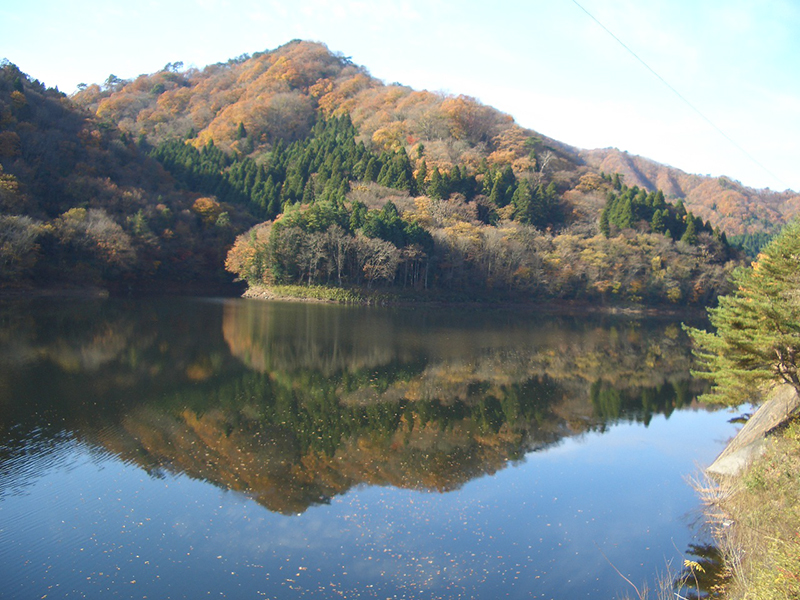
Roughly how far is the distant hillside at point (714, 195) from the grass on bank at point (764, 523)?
84872mm

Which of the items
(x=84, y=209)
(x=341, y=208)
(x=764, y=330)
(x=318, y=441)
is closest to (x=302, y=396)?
(x=318, y=441)

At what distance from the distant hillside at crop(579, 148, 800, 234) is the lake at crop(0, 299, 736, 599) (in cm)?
7916

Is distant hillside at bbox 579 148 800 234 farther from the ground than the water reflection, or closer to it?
farther from the ground

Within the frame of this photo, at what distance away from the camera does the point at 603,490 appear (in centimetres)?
1106

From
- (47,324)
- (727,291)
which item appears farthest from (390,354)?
(727,291)

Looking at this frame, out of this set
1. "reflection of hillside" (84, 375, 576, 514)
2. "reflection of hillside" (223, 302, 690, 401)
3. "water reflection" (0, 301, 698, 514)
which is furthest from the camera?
"reflection of hillside" (223, 302, 690, 401)

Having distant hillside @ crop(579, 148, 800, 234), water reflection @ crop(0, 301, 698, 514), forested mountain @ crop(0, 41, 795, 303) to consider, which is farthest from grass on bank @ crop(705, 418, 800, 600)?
distant hillside @ crop(579, 148, 800, 234)

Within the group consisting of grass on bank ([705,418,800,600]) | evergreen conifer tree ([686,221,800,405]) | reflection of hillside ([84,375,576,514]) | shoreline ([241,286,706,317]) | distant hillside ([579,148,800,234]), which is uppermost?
distant hillside ([579,148,800,234])

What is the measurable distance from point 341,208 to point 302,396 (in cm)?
3810

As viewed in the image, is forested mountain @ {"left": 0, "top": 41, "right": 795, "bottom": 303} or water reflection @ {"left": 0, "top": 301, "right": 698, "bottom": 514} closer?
water reflection @ {"left": 0, "top": 301, "right": 698, "bottom": 514}

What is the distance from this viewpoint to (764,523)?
7.80 meters

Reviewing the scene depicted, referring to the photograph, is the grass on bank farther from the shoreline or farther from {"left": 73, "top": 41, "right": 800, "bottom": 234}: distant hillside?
{"left": 73, "top": 41, "right": 800, "bottom": 234}: distant hillside

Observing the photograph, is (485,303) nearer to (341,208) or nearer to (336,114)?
(341,208)

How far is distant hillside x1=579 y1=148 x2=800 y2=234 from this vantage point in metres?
105
